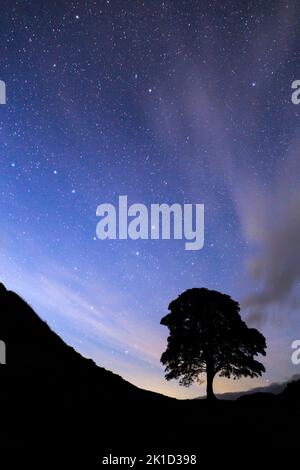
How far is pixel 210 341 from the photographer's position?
89.8 ft

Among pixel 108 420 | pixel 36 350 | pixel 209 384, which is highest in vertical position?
pixel 36 350

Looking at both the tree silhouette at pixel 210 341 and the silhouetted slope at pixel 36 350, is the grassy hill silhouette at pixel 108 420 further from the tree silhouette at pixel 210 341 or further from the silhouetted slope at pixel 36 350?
the tree silhouette at pixel 210 341

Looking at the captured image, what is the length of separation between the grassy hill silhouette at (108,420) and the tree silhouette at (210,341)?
3.46 meters

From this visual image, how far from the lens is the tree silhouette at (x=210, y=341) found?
2694 cm

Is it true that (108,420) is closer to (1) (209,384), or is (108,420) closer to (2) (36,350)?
(2) (36,350)

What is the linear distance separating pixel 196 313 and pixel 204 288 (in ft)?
5.38

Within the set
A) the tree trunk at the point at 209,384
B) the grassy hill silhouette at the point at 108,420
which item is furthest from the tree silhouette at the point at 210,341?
the grassy hill silhouette at the point at 108,420

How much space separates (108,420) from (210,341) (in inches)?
515

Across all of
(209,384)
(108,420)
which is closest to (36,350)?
(209,384)

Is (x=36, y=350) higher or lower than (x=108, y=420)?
higher

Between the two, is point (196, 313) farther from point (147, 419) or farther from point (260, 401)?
point (147, 419)
